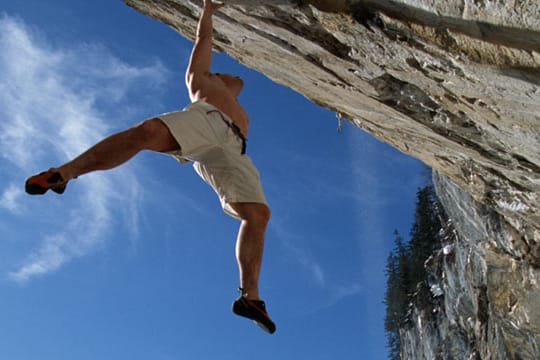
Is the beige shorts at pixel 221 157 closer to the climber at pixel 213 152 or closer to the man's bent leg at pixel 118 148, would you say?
the climber at pixel 213 152

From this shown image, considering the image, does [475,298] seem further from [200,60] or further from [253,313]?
[253,313]

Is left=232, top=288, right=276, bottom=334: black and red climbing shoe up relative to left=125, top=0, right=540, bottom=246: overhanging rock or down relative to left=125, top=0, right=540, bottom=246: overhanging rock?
down

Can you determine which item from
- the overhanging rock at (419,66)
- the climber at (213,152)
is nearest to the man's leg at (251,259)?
the climber at (213,152)

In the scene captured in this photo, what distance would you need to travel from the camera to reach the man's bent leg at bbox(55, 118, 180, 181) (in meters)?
4.03

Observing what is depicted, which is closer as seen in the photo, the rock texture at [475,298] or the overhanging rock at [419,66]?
the overhanging rock at [419,66]

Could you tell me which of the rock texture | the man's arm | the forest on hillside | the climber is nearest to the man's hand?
the man's arm

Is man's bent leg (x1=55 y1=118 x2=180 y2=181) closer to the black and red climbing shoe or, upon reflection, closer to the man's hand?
the black and red climbing shoe

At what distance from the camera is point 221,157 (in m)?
4.87

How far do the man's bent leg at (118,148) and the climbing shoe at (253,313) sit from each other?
1309mm

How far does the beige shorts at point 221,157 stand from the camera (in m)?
4.75

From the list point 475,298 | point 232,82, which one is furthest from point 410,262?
point 232,82

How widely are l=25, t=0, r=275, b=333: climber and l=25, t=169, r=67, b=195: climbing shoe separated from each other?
0.04 ft

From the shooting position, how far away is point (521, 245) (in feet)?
40.4

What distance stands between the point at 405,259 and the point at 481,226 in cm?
3215
